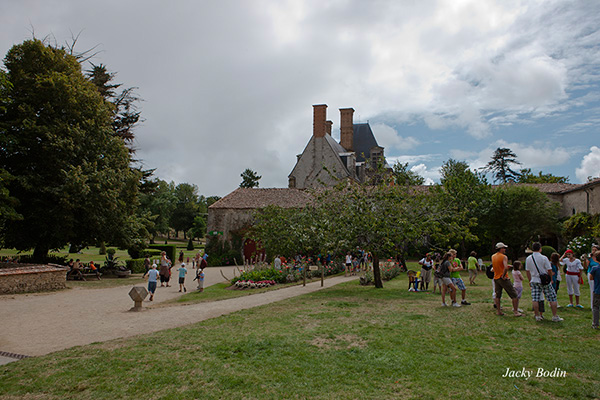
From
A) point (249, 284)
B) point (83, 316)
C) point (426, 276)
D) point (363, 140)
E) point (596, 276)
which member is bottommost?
point (83, 316)

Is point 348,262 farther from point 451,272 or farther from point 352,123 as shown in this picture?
point 352,123

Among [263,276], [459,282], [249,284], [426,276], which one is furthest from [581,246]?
[249,284]

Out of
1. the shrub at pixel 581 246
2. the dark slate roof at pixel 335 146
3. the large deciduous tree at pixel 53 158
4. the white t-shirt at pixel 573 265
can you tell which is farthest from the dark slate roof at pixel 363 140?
the white t-shirt at pixel 573 265

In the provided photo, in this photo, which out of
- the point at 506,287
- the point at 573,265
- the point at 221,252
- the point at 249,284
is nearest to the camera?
the point at 506,287

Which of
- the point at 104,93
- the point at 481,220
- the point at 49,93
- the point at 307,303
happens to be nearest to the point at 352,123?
the point at 481,220

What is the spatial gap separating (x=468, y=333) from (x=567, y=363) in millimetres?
2052

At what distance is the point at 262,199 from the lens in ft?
118

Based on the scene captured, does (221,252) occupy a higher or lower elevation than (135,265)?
higher

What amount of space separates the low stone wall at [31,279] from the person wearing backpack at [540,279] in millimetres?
17712

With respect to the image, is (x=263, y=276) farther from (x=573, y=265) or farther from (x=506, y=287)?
(x=573, y=265)

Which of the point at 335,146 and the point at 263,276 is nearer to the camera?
the point at 263,276

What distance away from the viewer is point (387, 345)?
6.93 m

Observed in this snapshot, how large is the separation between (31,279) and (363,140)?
42.0 metres

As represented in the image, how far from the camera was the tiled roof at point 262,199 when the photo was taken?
3456cm
